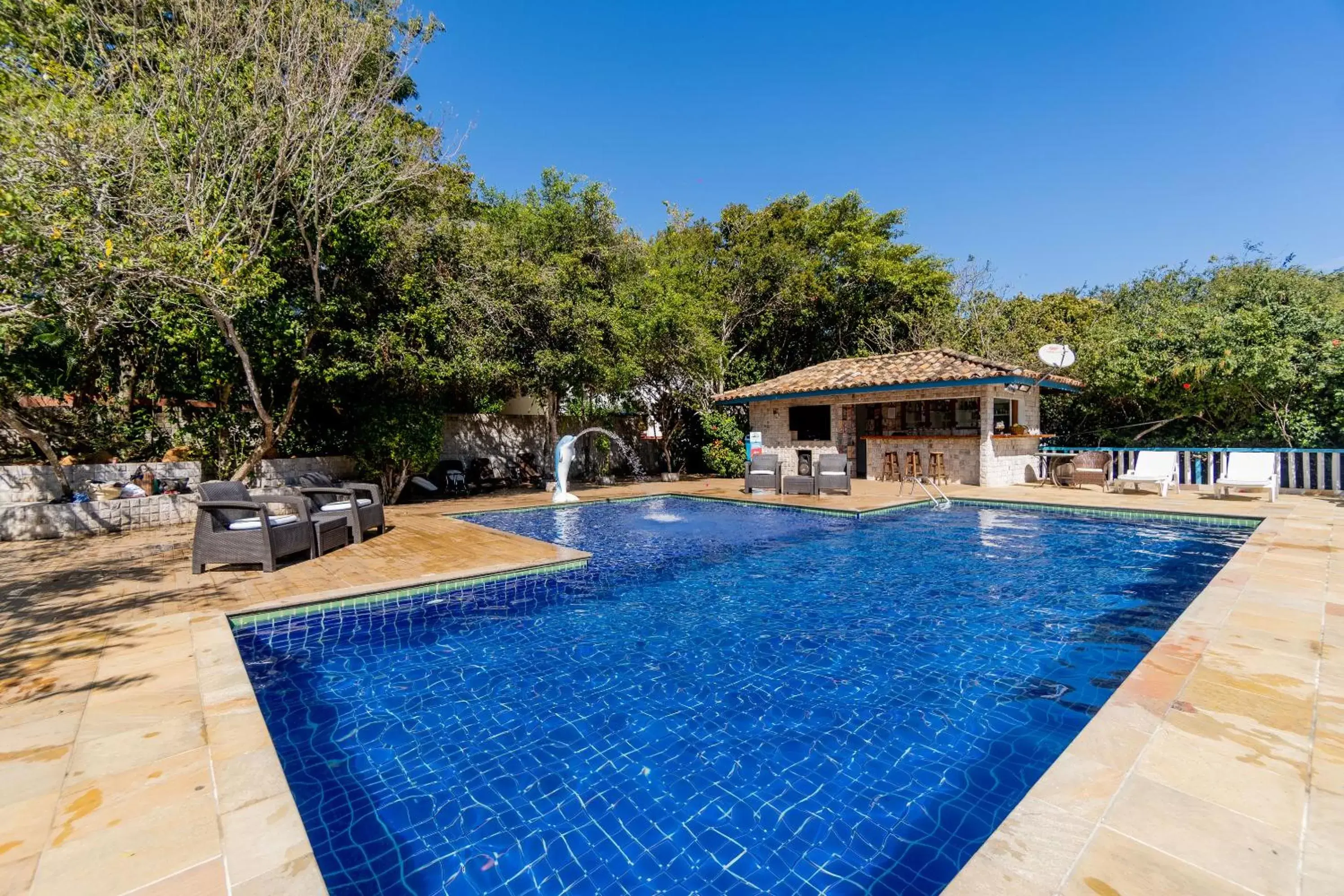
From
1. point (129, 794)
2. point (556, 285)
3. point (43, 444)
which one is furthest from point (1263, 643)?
point (43, 444)

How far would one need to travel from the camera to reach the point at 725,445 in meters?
18.6

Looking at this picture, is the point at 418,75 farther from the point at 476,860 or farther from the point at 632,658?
the point at 476,860

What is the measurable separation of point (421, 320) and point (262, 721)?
943 cm

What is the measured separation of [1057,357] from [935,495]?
14.4ft

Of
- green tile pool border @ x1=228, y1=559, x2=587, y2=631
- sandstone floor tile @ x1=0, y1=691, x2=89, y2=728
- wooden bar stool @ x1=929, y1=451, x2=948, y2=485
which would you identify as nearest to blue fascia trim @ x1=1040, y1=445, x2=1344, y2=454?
wooden bar stool @ x1=929, y1=451, x2=948, y2=485

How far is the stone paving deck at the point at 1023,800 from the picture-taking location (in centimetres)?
200

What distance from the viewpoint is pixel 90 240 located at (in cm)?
670

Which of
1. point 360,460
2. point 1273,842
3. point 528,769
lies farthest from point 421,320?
point 1273,842

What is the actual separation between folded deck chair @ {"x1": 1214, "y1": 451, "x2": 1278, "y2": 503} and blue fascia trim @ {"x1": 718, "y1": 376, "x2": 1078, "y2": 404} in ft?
13.2

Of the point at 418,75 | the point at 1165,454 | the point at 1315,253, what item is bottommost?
the point at 1165,454

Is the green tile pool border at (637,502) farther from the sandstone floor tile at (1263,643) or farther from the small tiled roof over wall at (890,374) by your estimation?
the sandstone floor tile at (1263,643)

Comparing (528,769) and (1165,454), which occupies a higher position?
(1165,454)

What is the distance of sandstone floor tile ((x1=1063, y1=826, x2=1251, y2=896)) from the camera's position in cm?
187

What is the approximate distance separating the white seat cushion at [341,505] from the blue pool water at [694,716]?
3.22 metres
